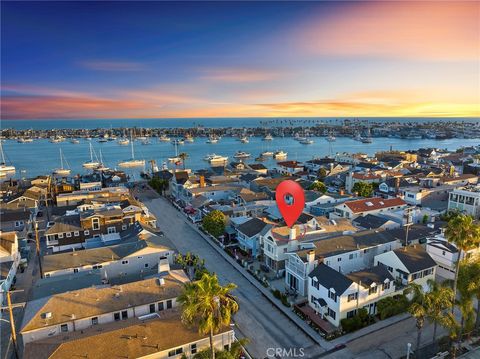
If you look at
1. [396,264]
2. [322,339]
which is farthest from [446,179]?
[322,339]

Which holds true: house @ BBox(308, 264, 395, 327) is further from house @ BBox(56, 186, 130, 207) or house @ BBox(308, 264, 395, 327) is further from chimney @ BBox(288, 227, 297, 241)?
house @ BBox(56, 186, 130, 207)

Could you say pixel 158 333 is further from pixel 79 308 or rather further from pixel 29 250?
pixel 29 250

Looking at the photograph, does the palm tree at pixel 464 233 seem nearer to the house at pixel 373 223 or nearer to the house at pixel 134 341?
the house at pixel 134 341

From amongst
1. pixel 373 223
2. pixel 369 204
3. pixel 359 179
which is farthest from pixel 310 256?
pixel 359 179

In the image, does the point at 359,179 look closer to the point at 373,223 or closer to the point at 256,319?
the point at 373,223

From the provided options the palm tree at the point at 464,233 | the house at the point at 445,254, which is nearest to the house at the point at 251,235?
the house at the point at 445,254

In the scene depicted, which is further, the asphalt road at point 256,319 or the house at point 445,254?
the house at point 445,254
